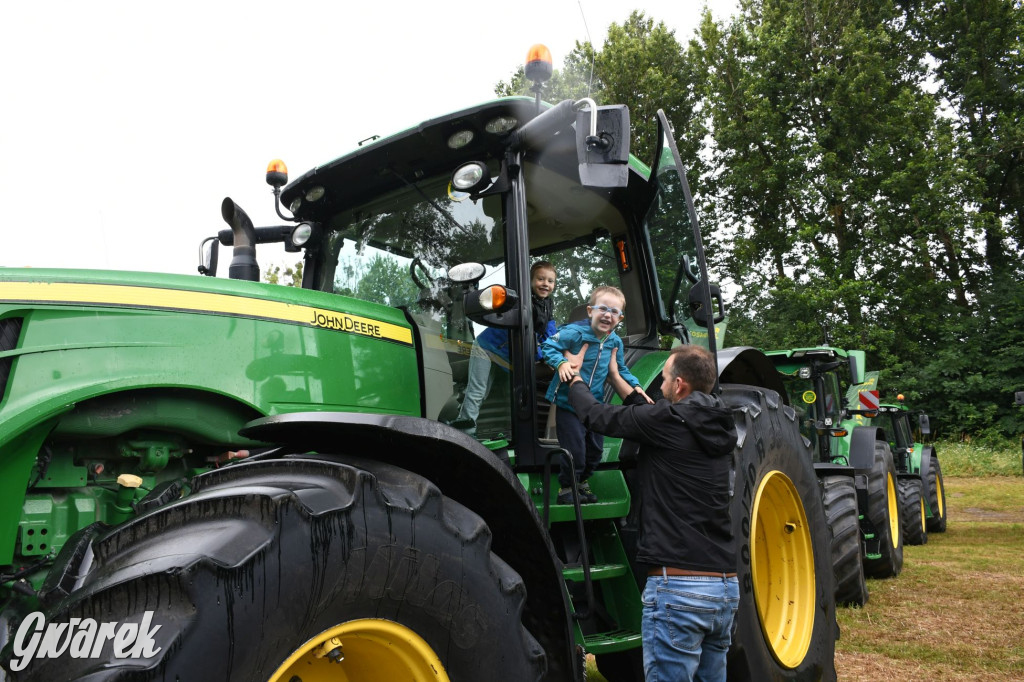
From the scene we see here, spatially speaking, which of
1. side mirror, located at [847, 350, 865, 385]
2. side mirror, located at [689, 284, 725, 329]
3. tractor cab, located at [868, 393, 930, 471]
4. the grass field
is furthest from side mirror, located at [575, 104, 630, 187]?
tractor cab, located at [868, 393, 930, 471]

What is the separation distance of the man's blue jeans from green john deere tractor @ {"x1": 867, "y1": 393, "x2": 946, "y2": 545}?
8334 millimetres

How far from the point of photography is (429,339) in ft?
11.4

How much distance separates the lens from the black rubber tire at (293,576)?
1691 mm

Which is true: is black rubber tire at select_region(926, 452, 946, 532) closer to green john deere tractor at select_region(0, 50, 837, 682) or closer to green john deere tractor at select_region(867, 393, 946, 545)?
green john deere tractor at select_region(867, 393, 946, 545)

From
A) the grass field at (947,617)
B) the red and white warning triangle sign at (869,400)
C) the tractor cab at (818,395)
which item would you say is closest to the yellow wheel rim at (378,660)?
the grass field at (947,617)

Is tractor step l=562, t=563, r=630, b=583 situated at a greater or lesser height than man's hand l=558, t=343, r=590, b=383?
lesser

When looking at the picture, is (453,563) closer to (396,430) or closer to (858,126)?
(396,430)

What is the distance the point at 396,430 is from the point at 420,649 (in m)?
0.58

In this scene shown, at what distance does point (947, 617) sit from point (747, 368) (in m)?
2.95

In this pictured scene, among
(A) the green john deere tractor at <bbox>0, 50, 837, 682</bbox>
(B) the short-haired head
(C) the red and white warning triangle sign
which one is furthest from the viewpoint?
(C) the red and white warning triangle sign

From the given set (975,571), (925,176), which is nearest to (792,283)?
(925,176)

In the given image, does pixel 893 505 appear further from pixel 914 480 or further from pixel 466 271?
pixel 466 271

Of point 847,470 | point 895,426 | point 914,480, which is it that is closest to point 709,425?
point 847,470

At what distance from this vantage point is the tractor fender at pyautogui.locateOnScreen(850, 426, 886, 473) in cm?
858
